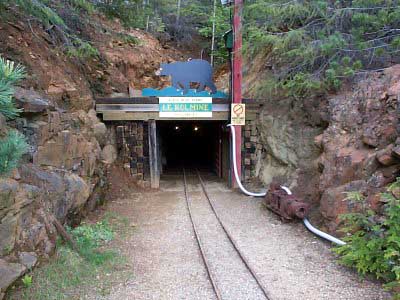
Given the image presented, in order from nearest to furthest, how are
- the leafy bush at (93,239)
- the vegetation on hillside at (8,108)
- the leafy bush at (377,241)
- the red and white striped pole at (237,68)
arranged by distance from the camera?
1. the vegetation on hillside at (8,108)
2. the leafy bush at (377,241)
3. the leafy bush at (93,239)
4. the red and white striped pole at (237,68)

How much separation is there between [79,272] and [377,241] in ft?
13.4

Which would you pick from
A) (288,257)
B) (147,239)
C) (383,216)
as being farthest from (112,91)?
(383,216)

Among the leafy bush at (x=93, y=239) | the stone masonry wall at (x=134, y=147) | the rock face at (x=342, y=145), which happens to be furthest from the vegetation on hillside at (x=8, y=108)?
the stone masonry wall at (x=134, y=147)

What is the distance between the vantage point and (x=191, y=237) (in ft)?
25.0

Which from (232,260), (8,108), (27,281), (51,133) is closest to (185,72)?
(51,133)

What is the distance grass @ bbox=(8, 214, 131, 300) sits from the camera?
15.1 feet

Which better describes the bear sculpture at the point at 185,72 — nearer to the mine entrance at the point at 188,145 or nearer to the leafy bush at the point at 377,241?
the mine entrance at the point at 188,145

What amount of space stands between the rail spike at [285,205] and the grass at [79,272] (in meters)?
3.65

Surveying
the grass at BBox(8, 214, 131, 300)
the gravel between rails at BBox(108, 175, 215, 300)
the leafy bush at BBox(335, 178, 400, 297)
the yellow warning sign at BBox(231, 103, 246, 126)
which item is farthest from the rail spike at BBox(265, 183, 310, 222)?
the grass at BBox(8, 214, 131, 300)

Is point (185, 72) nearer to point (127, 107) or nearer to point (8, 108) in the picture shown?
point (127, 107)

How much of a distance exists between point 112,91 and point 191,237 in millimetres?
7286

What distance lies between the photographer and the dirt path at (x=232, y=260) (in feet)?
16.7

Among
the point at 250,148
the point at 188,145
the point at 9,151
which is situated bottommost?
the point at 188,145

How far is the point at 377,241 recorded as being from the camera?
5.16 metres
